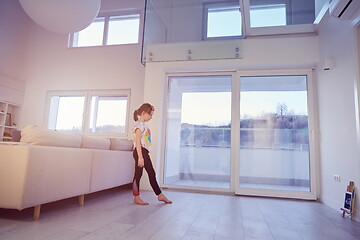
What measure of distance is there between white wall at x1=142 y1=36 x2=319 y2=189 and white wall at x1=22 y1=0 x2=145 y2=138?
0.86m

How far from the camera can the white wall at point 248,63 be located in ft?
11.9

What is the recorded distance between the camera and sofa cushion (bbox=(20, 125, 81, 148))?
1984 mm

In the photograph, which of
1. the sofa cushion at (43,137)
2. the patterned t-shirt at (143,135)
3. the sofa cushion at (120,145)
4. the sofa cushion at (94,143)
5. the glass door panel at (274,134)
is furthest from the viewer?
the glass door panel at (274,134)

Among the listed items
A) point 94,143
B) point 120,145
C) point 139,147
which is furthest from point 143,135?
point 120,145

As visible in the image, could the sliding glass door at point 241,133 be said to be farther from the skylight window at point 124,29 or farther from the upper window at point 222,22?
the skylight window at point 124,29

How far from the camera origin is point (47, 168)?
1987mm

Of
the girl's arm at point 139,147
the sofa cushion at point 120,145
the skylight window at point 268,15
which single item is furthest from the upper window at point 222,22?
the sofa cushion at point 120,145

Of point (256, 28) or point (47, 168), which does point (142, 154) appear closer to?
point (47, 168)

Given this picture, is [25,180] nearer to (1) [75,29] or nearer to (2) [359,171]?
(1) [75,29]

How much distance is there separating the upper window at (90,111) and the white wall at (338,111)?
11.0 ft

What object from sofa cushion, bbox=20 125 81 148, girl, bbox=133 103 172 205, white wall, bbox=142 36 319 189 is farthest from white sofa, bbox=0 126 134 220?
white wall, bbox=142 36 319 189

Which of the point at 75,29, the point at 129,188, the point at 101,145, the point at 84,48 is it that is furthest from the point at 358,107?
the point at 84,48

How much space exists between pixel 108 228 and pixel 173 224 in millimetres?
487

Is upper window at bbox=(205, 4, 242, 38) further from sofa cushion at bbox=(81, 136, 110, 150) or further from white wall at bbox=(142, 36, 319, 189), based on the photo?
sofa cushion at bbox=(81, 136, 110, 150)
